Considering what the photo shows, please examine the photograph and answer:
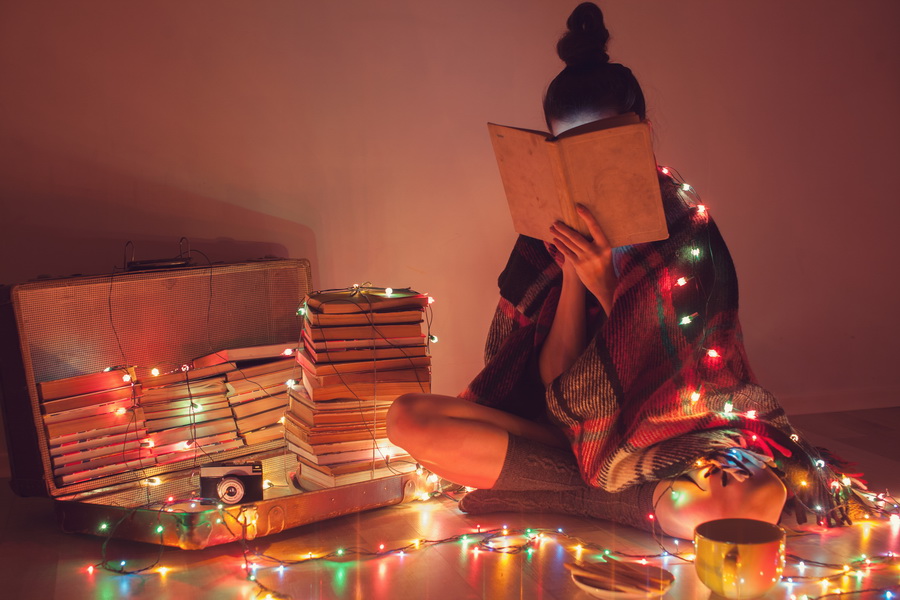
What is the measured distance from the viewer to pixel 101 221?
7.25ft

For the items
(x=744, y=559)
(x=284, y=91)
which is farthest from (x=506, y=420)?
(x=284, y=91)

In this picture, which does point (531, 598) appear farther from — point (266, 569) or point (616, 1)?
point (616, 1)

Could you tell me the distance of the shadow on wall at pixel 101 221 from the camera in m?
2.15

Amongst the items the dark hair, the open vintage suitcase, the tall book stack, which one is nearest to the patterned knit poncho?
the dark hair

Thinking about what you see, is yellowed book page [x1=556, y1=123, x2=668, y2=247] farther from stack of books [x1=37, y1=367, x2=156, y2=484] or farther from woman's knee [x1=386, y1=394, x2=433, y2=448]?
stack of books [x1=37, y1=367, x2=156, y2=484]

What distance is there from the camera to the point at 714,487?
1533mm

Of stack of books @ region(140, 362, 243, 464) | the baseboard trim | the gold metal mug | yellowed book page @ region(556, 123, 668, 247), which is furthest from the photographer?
the baseboard trim

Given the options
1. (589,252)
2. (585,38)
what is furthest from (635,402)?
(585,38)

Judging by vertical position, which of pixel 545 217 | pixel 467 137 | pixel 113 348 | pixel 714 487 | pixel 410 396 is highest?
pixel 467 137

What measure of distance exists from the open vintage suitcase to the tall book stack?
0.23 feet

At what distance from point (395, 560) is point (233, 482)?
1.33 feet

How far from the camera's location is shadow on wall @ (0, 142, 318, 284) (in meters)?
2.15

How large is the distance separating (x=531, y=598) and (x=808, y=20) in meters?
2.18

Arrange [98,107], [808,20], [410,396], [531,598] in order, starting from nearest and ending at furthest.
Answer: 1. [531,598]
2. [410,396]
3. [98,107]
4. [808,20]
